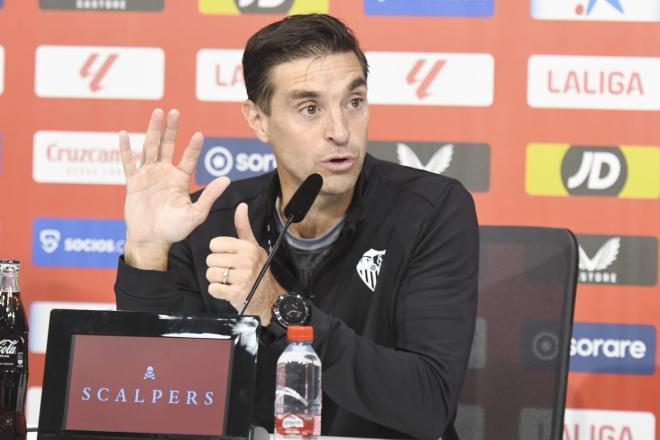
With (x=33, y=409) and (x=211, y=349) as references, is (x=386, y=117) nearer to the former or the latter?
(x=33, y=409)

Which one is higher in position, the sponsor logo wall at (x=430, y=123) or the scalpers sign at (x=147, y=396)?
the sponsor logo wall at (x=430, y=123)

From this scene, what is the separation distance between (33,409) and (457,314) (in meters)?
1.62

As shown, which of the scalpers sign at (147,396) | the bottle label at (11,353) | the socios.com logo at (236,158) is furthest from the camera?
the socios.com logo at (236,158)

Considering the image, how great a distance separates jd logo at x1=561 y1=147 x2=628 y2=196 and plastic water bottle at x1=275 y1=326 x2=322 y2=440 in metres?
1.41

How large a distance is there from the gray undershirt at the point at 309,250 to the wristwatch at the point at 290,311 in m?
0.42

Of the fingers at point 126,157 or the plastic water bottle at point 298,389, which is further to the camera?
the fingers at point 126,157

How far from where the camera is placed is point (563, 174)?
104 inches

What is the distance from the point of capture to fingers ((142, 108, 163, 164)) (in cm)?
162

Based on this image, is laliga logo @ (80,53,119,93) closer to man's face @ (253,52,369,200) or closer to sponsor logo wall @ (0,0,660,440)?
sponsor logo wall @ (0,0,660,440)

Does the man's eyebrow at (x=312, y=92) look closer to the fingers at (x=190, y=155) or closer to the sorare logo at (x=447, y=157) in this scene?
the fingers at (x=190, y=155)

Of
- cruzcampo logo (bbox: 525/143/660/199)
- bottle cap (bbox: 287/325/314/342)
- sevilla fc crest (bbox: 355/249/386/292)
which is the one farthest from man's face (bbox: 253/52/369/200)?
cruzcampo logo (bbox: 525/143/660/199)

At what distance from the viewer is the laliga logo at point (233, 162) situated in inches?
108

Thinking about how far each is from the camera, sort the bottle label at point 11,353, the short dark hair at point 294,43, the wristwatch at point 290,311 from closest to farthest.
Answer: the wristwatch at point 290,311, the bottle label at point 11,353, the short dark hair at point 294,43

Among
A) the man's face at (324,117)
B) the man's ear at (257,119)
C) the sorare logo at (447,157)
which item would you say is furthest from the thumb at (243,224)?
the sorare logo at (447,157)
